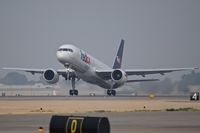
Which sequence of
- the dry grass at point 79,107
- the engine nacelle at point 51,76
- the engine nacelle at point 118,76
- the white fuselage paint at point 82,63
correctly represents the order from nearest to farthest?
1. the dry grass at point 79,107
2. the white fuselage paint at point 82,63
3. the engine nacelle at point 51,76
4. the engine nacelle at point 118,76

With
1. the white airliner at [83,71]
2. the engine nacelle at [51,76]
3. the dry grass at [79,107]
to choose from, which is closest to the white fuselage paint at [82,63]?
the white airliner at [83,71]

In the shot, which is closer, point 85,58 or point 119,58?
point 85,58

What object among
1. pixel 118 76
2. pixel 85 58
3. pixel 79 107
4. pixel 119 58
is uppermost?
pixel 119 58

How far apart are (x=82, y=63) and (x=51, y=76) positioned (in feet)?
19.7

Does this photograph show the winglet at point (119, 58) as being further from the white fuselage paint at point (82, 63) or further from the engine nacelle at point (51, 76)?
the engine nacelle at point (51, 76)

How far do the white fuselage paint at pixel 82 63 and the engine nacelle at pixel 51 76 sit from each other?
3.39 m

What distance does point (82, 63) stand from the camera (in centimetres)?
9019

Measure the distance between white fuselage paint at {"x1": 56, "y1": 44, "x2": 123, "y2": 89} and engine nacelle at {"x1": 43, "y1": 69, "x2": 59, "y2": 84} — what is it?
11.1ft

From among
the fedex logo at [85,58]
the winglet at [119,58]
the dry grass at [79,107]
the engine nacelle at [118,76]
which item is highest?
the winglet at [119,58]

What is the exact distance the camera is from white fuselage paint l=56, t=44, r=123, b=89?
286 ft

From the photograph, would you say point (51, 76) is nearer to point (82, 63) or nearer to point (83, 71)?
point (83, 71)

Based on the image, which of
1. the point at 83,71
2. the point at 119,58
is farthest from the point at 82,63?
the point at 119,58

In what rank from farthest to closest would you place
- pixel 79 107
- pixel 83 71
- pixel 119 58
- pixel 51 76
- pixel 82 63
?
pixel 119 58 → pixel 51 76 → pixel 83 71 → pixel 82 63 → pixel 79 107

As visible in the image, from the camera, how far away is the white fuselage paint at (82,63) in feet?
286
